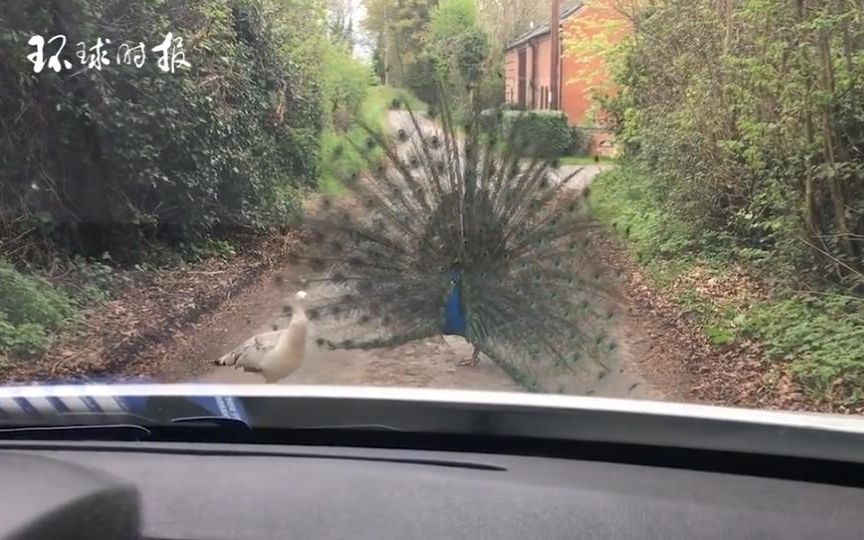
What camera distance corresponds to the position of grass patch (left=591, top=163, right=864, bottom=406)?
3.97m

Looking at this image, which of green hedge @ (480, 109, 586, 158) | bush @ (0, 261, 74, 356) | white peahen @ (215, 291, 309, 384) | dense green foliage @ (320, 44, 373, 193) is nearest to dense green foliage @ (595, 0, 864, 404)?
green hedge @ (480, 109, 586, 158)

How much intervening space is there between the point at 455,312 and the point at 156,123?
8.53ft

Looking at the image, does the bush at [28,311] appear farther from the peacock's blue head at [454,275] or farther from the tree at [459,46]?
the tree at [459,46]

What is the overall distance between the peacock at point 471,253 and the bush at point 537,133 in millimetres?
14

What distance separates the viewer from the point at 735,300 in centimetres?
459

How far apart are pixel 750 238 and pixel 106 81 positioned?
3.78 metres

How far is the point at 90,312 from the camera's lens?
17.8ft

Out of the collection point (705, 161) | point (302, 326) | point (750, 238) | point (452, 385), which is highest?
point (705, 161)

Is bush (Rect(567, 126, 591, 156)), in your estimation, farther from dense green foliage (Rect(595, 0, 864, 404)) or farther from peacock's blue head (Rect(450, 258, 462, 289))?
peacock's blue head (Rect(450, 258, 462, 289))

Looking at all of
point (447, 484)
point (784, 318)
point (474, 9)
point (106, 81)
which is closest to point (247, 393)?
point (447, 484)

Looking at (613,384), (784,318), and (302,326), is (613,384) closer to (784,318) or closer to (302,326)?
(784,318)

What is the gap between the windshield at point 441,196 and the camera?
169 inches

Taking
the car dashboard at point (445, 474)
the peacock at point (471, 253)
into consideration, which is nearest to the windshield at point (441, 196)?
the peacock at point (471, 253)

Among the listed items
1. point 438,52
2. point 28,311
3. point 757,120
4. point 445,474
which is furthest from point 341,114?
point 445,474
